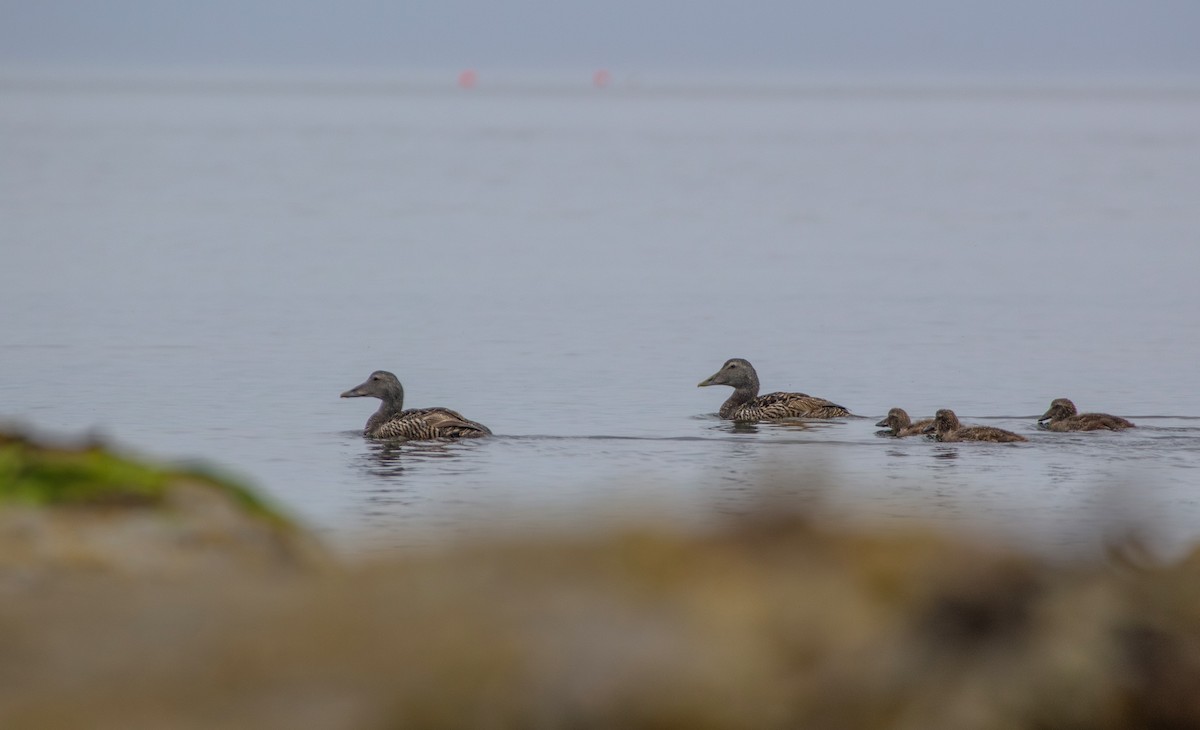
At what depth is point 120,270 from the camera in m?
31.5

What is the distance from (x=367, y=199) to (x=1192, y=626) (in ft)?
166

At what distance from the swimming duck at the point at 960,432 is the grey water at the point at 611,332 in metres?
0.18

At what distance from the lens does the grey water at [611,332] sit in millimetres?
13375

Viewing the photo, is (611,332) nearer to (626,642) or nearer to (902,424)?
(902,424)

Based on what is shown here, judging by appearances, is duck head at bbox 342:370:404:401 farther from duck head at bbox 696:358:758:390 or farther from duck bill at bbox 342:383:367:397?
duck head at bbox 696:358:758:390

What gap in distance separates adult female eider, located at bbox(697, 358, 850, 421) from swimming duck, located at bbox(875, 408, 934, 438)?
120 cm

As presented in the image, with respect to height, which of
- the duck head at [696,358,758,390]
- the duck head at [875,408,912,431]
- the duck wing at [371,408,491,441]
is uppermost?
the duck head at [696,358,758,390]

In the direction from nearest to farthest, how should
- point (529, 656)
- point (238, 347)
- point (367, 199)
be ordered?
1. point (529, 656)
2. point (238, 347)
3. point (367, 199)

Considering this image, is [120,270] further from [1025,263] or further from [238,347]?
[1025,263]

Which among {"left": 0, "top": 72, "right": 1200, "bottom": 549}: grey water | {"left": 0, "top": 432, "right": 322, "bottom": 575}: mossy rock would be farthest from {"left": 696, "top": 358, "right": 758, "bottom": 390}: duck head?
{"left": 0, "top": 432, "right": 322, "bottom": 575}: mossy rock

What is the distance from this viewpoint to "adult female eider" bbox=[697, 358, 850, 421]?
57.0ft

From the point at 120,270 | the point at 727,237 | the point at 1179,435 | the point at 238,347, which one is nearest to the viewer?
the point at 1179,435

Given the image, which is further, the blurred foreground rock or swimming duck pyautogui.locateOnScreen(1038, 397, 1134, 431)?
swimming duck pyautogui.locateOnScreen(1038, 397, 1134, 431)

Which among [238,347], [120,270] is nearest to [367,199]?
[120,270]
